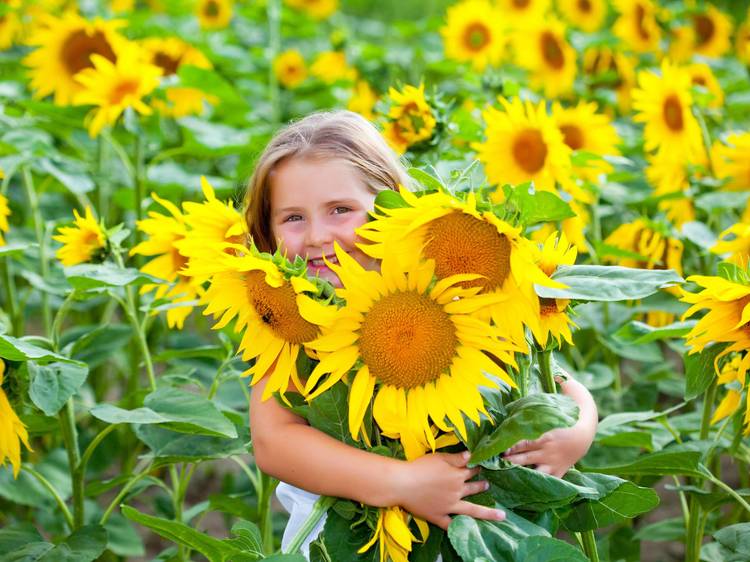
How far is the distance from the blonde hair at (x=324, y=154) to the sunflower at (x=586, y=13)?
2243 mm

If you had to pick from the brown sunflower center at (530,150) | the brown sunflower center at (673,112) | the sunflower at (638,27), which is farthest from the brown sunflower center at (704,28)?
the brown sunflower center at (530,150)

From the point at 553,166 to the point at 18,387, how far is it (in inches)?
33.8

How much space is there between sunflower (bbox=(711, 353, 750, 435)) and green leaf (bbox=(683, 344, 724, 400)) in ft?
0.08

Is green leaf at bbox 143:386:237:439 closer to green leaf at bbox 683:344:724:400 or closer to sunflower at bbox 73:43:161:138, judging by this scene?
green leaf at bbox 683:344:724:400

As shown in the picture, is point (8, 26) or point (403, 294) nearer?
point (403, 294)

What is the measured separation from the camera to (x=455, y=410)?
3.19 feet

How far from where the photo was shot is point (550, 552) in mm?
934

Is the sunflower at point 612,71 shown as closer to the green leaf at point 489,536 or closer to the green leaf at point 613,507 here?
the green leaf at point 613,507

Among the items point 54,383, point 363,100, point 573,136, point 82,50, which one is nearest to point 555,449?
point 54,383

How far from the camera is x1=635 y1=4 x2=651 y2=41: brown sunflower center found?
292cm

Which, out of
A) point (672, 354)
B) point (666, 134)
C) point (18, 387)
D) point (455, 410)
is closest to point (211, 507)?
point (18, 387)

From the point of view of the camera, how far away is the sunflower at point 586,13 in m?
3.41

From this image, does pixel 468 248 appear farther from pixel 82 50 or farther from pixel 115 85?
pixel 82 50

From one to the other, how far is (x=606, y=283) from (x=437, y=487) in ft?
0.83
